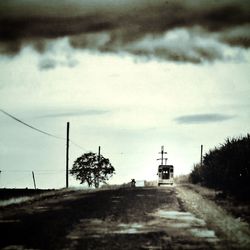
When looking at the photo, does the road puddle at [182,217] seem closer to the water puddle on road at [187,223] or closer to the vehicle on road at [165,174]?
the water puddle on road at [187,223]

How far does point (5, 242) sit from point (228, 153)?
27.1 metres

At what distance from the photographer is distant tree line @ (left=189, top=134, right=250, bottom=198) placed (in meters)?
28.8

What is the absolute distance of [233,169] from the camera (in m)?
31.8

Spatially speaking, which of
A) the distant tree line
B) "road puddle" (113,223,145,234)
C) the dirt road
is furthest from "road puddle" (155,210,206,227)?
the distant tree line

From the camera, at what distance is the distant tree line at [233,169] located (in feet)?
94.6

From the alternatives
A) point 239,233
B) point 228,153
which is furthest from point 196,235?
point 228,153

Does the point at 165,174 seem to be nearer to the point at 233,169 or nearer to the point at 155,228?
the point at 233,169

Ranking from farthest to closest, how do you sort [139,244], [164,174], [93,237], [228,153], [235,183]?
[164,174] → [228,153] → [235,183] → [93,237] → [139,244]

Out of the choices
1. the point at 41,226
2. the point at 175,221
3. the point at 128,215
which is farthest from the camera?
the point at 128,215

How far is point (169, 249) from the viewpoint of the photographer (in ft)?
31.4

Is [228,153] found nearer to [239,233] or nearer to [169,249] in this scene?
[239,233]

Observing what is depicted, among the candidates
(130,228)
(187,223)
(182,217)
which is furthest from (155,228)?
(182,217)

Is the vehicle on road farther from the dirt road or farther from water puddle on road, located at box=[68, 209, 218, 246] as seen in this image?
water puddle on road, located at box=[68, 209, 218, 246]

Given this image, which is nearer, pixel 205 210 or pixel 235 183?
pixel 205 210
